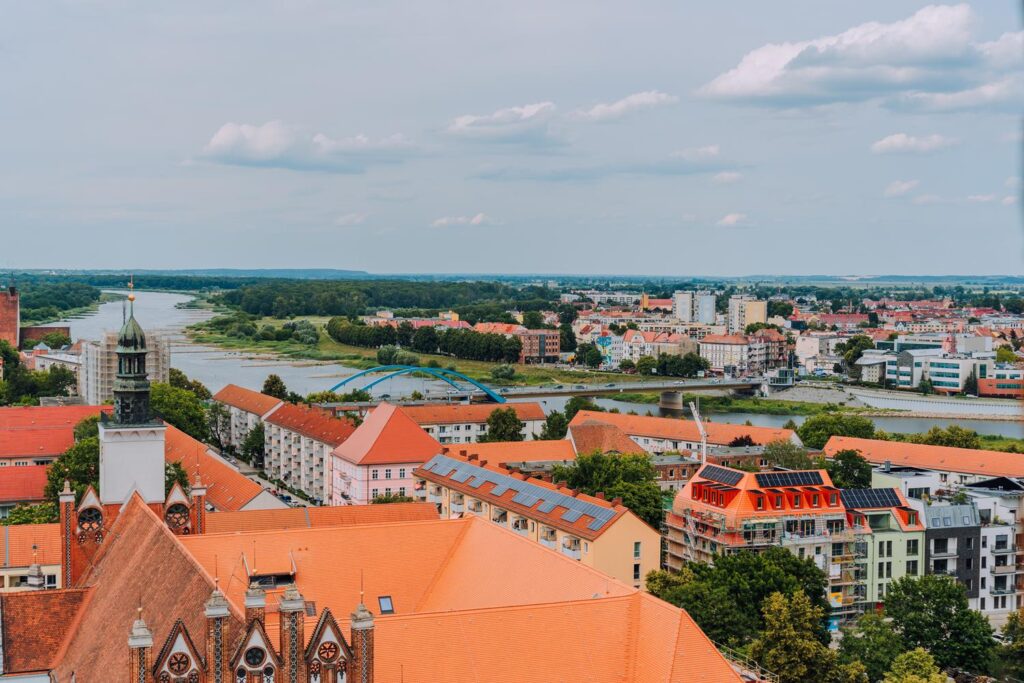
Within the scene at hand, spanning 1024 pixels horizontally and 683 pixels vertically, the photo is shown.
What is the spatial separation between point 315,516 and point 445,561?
1085 centimetres

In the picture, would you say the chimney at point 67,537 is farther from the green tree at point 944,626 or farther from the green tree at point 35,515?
the green tree at point 944,626

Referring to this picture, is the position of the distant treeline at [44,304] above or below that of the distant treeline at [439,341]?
above

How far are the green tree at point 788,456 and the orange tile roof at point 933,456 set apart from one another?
158 centimetres

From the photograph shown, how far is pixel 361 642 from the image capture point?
49.7 ft

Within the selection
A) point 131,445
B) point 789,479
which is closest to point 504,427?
point 789,479

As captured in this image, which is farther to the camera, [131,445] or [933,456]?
[933,456]

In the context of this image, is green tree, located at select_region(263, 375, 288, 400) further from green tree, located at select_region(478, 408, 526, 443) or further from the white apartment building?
green tree, located at select_region(478, 408, 526, 443)

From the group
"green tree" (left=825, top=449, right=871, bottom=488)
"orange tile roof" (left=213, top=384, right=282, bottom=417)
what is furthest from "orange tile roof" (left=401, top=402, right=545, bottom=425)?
"green tree" (left=825, top=449, right=871, bottom=488)

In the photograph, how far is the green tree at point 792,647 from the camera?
24688 millimetres

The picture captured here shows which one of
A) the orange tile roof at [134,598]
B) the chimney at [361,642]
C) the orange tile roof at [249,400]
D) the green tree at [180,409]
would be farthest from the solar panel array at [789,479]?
the orange tile roof at [249,400]

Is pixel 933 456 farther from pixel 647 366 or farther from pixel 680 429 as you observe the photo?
pixel 647 366

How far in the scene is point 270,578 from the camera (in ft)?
68.4

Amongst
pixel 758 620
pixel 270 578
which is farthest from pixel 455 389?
pixel 270 578

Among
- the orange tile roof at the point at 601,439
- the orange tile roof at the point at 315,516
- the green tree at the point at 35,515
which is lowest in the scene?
the green tree at the point at 35,515
